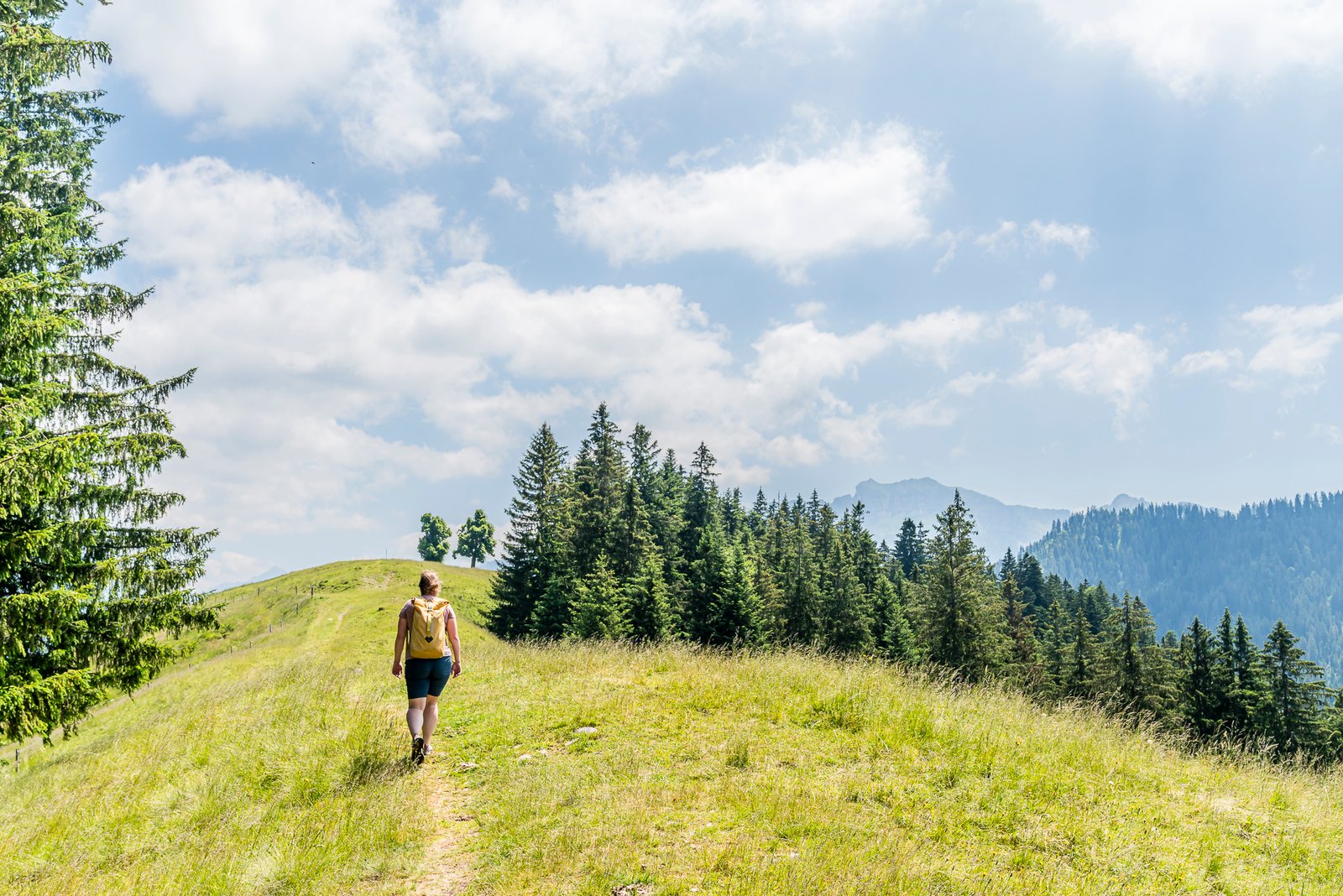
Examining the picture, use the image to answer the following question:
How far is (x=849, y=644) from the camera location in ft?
169

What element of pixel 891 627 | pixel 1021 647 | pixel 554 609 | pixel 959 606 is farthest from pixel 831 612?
pixel 554 609

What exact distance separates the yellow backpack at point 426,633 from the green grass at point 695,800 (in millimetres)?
1450

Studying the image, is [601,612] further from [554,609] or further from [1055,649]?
[1055,649]

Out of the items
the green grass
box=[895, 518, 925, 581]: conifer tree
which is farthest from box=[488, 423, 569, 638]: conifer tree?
box=[895, 518, 925, 581]: conifer tree

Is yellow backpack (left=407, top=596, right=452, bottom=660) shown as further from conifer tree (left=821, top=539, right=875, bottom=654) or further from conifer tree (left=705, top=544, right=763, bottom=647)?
conifer tree (left=821, top=539, right=875, bottom=654)

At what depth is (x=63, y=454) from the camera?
8.70 metres

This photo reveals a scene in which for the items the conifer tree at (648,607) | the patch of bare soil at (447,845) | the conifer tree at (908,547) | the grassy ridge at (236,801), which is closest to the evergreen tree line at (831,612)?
the conifer tree at (648,607)

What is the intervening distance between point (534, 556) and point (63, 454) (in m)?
40.2

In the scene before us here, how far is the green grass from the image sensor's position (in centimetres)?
545

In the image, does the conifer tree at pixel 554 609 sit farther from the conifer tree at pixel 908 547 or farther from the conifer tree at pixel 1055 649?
the conifer tree at pixel 908 547

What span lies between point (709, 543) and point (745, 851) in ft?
111

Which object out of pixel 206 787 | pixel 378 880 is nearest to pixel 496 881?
pixel 378 880

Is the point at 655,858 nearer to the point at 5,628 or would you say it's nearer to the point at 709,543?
the point at 5,628

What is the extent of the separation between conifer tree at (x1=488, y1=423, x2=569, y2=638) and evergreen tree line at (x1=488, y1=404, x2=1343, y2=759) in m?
0.10
